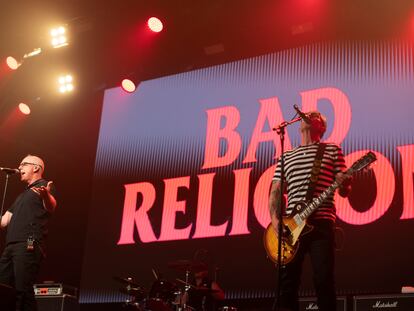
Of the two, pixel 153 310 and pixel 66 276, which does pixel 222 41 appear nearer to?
pixel 153 310

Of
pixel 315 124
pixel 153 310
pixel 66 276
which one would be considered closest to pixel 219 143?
pixel 153 310

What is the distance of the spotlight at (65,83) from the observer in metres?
8.58

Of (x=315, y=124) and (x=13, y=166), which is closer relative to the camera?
(x=315, y=124)

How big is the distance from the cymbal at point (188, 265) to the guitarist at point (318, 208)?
2.17 m

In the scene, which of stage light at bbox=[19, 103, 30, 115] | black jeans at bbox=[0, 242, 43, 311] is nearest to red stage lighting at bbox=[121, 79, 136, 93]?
stage light at bbox=[19, 103, 30, 115]

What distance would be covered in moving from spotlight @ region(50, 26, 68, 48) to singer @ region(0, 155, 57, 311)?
322 cm

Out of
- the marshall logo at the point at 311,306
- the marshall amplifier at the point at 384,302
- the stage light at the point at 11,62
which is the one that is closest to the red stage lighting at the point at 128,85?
the stage light at the point at 11,62

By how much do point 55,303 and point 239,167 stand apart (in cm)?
268

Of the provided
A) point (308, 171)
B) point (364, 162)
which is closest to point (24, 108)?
point (308, 171)

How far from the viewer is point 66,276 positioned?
9.31 m

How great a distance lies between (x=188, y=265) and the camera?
266 inches

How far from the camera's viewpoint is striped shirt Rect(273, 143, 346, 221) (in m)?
4.58

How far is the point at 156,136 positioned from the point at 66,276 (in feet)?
9.14

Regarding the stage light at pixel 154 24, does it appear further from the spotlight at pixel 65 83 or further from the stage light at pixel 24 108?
the stage light at pixel 24 108
